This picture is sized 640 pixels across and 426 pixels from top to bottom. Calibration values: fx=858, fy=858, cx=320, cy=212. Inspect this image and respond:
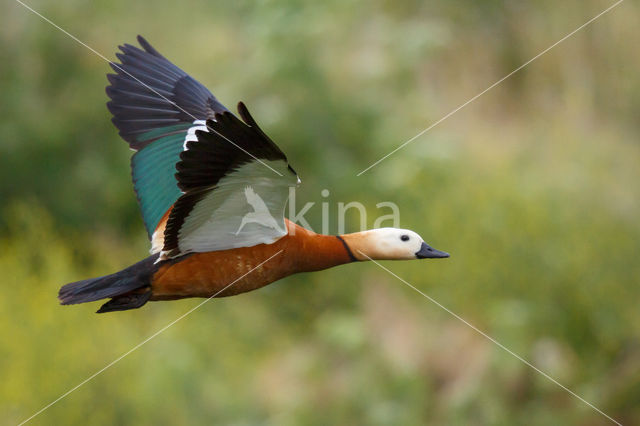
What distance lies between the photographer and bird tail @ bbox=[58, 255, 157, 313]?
98.3 inches

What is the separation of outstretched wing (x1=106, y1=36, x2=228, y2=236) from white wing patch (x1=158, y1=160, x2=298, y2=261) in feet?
1.63

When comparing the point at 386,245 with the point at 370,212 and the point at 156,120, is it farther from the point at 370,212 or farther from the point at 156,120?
the point at 370,212

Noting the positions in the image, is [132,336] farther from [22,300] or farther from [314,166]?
[314,166]

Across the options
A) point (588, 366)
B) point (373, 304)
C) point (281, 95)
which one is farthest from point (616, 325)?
point (281, 95)

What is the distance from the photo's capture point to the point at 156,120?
3.04m

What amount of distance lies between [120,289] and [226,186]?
0.45 meters

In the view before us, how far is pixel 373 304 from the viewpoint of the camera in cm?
639

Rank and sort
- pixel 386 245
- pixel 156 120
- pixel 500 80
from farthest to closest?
pixel 500 80 → pixel 156 120 → pixel 386 245

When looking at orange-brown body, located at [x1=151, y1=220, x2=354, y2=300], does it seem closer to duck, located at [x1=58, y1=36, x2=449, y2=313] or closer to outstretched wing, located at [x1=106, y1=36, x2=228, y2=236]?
duck, located at [x1=58, y1=36, x2=449, y2=313]

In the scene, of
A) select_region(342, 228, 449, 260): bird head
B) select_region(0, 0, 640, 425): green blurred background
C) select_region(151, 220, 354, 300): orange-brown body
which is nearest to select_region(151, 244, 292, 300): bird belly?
select_region(151, 220, 354, 300): orange-brown body

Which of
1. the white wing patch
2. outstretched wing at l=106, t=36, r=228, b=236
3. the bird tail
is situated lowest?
the bird tail

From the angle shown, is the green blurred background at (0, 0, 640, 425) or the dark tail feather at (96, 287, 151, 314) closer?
the dark tail feather at (96, 287, 151, 314)

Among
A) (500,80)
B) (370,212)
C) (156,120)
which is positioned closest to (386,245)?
(156,120)

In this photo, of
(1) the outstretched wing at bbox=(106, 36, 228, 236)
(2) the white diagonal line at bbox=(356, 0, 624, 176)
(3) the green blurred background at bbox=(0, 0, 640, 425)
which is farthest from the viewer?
(2) the white diagonal line at bbox=(356, 0, 624, 176)
